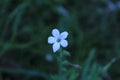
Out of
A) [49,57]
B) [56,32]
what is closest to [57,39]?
[56,32]

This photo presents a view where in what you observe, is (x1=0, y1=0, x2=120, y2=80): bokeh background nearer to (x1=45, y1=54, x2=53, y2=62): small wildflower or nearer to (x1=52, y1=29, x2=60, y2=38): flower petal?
(x1=45, y1=54, x2=53, y2=62): small wildflower

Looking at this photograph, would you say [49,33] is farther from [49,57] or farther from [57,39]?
[57,39]

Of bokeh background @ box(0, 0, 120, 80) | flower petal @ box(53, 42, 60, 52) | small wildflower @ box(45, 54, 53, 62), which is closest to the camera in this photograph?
flower petal @ box(53, 42, 60, 52)

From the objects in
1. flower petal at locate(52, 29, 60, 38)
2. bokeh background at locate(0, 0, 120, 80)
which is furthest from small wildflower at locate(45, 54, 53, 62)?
flower petal at locate(52, 29, 60, 38)

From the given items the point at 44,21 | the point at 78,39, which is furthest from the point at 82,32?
the point at 44,21

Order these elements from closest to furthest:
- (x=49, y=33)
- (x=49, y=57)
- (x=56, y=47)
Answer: (x=56, y=47) → (x=49, y=57) → (x=49, y=33)

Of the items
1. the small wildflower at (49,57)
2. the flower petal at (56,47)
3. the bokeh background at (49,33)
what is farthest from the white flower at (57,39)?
the small wildflower at (49,57)

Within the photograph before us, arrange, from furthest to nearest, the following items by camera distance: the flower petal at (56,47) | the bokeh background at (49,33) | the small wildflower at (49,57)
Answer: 1. the small wildflower at (49,57)
2. the bokeh background at (49,33)
3. the flower petal at (56,47)

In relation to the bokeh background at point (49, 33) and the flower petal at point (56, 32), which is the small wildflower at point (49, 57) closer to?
the bokeh background at point (49, 33)

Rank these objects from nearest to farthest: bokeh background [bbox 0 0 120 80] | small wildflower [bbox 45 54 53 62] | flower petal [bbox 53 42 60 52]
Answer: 1. flower petal [bbox 53 42 60 52]
2. bokeh background [bbox 0 0 120 80]
3. small wildflower [bbox 45 54 53 62]
